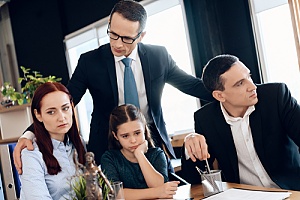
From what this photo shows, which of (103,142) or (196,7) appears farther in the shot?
(196,7)

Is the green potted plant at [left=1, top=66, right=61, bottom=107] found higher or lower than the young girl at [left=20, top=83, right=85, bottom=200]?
higher

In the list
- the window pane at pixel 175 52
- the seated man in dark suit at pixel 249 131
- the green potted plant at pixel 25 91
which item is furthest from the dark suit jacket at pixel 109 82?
the green potted plant at pixel 25 91

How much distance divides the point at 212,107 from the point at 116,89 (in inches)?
21.6

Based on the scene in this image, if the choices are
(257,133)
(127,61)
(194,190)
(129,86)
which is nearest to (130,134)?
(129,86)

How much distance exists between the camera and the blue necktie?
235 cm

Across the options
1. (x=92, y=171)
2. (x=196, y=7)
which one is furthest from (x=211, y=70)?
(x=196, y=7)

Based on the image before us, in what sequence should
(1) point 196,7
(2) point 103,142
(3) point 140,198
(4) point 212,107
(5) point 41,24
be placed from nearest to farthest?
1. (3) point 140,198
2. (4) point 212,107
3. (2) point 103,142
4. (1) point 196,7
5. (5) point 41,24

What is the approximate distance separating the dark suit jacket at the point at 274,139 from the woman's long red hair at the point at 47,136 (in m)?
0.54

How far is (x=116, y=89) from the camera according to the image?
2.35 m

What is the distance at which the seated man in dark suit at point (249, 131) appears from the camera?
2.00m

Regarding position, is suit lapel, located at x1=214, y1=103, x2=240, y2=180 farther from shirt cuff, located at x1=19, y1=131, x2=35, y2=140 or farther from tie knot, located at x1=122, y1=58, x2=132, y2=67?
shirt cuff, located at x1=19, y1=131, x2=35, y2=140

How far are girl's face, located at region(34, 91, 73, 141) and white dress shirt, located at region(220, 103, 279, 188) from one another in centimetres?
81

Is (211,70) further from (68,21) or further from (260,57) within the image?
(68,21)

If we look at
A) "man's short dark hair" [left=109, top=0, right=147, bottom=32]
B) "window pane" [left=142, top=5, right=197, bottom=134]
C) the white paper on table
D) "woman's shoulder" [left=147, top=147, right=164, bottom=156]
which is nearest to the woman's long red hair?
"woman's shoulder" [left=147, top=147, right=164, bottom=156]
